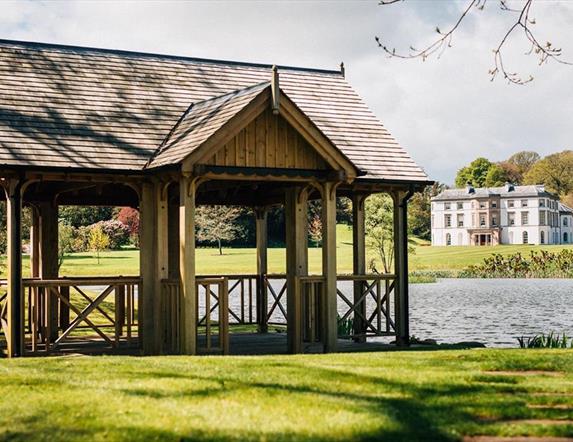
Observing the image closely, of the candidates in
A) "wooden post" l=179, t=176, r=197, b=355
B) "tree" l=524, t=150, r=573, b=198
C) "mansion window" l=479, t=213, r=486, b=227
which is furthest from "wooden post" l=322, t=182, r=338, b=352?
"tree" l=524, t=150, r=573, b=198

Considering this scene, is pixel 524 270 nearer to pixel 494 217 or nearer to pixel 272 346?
pixel 272 346

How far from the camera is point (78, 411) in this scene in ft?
26.2

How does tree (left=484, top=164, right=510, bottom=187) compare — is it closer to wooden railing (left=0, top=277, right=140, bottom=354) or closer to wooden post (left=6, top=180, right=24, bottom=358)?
wooden railing (left=0, top=277, right=140, bottom=354)

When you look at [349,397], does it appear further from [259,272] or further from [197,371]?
[259,272]

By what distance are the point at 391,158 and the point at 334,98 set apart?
93.8 inches

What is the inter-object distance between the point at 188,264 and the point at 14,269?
2.75 metres

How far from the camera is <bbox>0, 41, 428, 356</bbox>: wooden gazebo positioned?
46.4 feet

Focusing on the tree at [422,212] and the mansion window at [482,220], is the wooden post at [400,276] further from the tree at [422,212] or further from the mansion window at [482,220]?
the mansion window at [482,220]

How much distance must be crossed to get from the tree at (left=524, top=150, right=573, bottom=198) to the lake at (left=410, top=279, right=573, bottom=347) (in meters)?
74.8

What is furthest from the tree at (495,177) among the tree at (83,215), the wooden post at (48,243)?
the wooden post at (48,243)

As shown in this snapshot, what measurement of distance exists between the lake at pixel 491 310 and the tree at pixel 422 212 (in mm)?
63735

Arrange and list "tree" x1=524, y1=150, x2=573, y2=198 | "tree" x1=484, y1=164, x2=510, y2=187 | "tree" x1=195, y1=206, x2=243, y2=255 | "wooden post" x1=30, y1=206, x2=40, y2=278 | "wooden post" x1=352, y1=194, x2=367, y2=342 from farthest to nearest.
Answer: "tree" x1=484, y1=164, x2=510, y2=187, "tree" x1=524, y1=150, x2=573, y2=198, "tree" x1=195, y1=206, x2=243, y2=255, "wooden post" x1=30, y1=206, x2=40, y2=278, "wooden post" x1=352, y1=194, x2=367, y2=342

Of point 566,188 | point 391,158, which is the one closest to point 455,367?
point 391,158

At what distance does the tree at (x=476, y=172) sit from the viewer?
450 feet
